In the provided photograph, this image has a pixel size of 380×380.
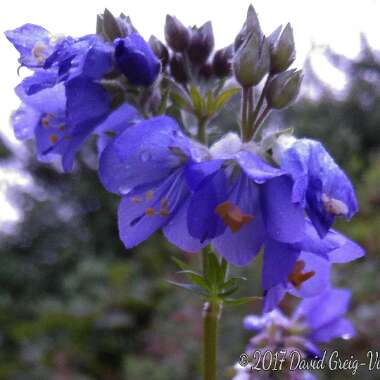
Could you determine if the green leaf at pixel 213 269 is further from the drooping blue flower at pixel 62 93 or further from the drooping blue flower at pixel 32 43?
the drooping blue flower at pixel 32 43

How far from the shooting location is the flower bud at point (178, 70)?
929mm

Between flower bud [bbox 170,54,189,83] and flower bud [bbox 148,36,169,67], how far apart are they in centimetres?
1

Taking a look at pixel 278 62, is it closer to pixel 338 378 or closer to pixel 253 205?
pixel 253 205

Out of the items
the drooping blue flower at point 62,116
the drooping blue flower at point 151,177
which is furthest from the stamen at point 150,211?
the drooping blue flower at point 62,116

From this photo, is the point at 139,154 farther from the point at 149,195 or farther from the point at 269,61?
the point at 269,61

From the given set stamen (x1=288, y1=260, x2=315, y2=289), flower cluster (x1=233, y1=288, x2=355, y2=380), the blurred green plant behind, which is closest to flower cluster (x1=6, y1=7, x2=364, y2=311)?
stamen (x1=288, y1=260, x2=315, y2=289)

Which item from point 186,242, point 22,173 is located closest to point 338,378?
point 186,242

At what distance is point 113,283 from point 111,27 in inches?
104

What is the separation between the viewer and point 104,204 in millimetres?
5277

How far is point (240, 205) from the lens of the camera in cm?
81

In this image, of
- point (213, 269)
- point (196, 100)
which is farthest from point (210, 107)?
point (213, 269)

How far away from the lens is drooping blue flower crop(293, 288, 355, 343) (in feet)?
3.71

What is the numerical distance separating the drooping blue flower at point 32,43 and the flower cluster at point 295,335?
0.51 m

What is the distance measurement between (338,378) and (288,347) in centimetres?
131
